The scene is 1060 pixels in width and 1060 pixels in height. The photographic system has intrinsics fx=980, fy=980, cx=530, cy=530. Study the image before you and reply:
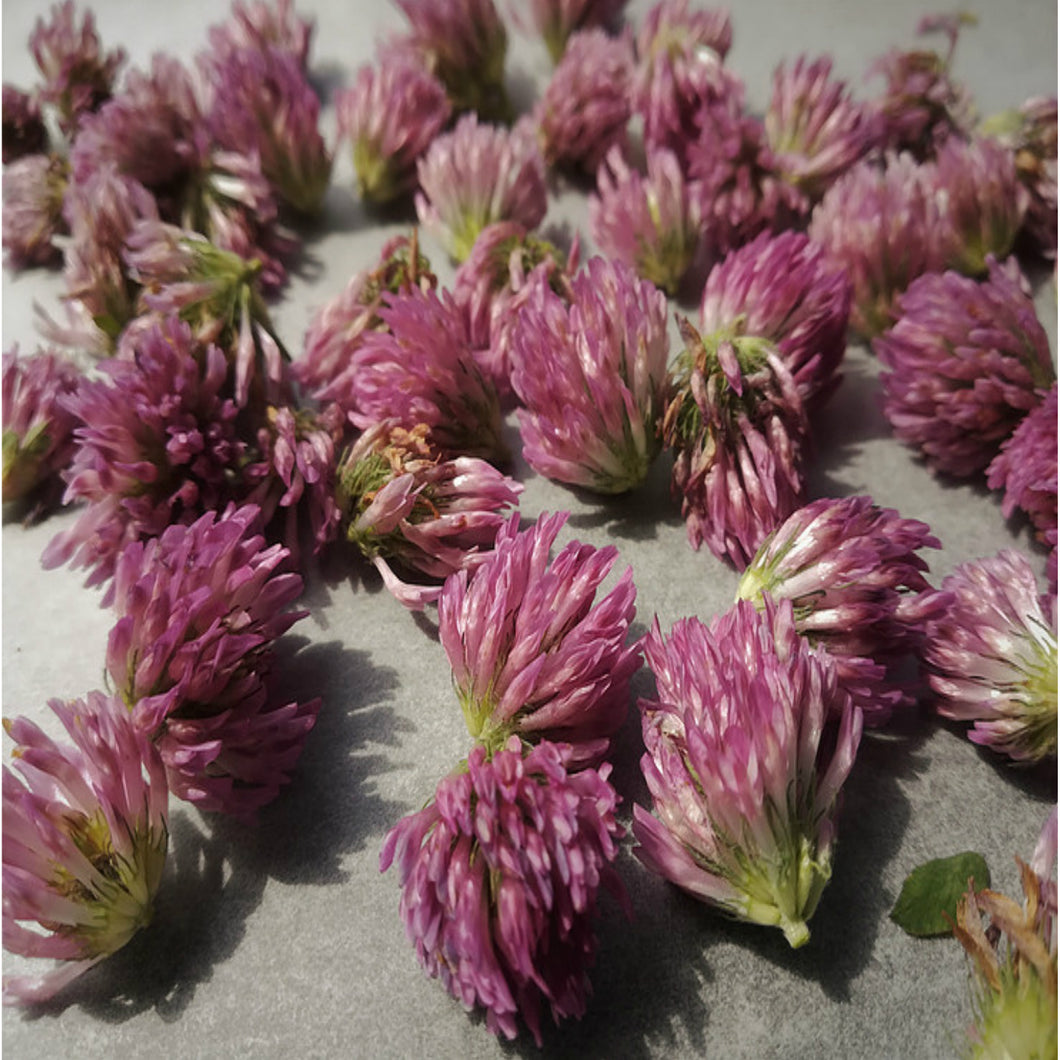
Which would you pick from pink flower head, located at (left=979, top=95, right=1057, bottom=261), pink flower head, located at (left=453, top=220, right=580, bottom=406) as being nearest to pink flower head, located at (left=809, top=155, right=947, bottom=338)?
pink flower head, located at (left=979, top=95, right=1057, bottom=261)

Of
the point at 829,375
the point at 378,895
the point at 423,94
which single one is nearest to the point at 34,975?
the point at 378,895

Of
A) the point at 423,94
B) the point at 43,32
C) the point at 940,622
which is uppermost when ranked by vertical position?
the point at 43,32

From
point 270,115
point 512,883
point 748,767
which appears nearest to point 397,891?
point 512,883

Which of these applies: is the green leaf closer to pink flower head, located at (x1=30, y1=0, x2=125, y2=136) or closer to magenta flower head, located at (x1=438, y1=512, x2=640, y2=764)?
magenta flower head, located at (x1=438, y1=512, x2=640, y2=764)

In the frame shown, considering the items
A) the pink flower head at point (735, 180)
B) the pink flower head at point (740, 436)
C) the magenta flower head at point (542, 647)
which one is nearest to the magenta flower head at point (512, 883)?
the magenta flower head at point (542, 647)

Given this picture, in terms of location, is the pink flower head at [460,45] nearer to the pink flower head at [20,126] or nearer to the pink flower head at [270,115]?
the pink flower head at [270,115]

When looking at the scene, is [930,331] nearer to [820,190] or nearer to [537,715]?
Answer: [820,190]
